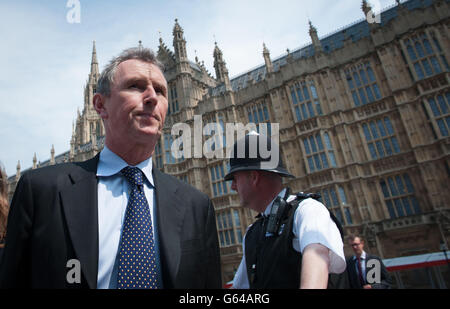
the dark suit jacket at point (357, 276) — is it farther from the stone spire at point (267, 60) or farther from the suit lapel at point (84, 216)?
the stone spire at point (267, 60)

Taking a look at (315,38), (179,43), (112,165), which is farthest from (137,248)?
(179,43)

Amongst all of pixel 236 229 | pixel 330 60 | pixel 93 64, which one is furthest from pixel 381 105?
pixel 93 64

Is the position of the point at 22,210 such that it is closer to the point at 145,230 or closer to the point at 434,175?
the point at 145,230

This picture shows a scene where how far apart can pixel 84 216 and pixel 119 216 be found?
20 cm

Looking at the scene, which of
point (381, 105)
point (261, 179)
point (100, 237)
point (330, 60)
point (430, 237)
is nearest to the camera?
point (100, 237)

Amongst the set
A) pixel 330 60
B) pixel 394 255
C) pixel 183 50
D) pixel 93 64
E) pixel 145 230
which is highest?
pixel 93 64

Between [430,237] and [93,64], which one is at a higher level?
[93,64]

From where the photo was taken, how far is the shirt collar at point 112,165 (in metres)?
1.66

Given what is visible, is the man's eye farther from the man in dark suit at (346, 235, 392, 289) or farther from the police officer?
the man in dark suit at (346, 235, 392, 289)

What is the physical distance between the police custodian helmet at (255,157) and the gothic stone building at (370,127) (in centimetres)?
1414

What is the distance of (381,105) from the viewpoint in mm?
15898

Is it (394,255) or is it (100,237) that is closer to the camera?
(100,237)

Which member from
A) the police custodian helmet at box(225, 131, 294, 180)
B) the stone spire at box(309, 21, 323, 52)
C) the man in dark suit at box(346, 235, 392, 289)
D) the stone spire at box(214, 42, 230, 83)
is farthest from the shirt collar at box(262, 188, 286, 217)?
the stone spire at box(214, 42, 230, 83)

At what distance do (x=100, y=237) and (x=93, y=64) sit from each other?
66774 millimetres
